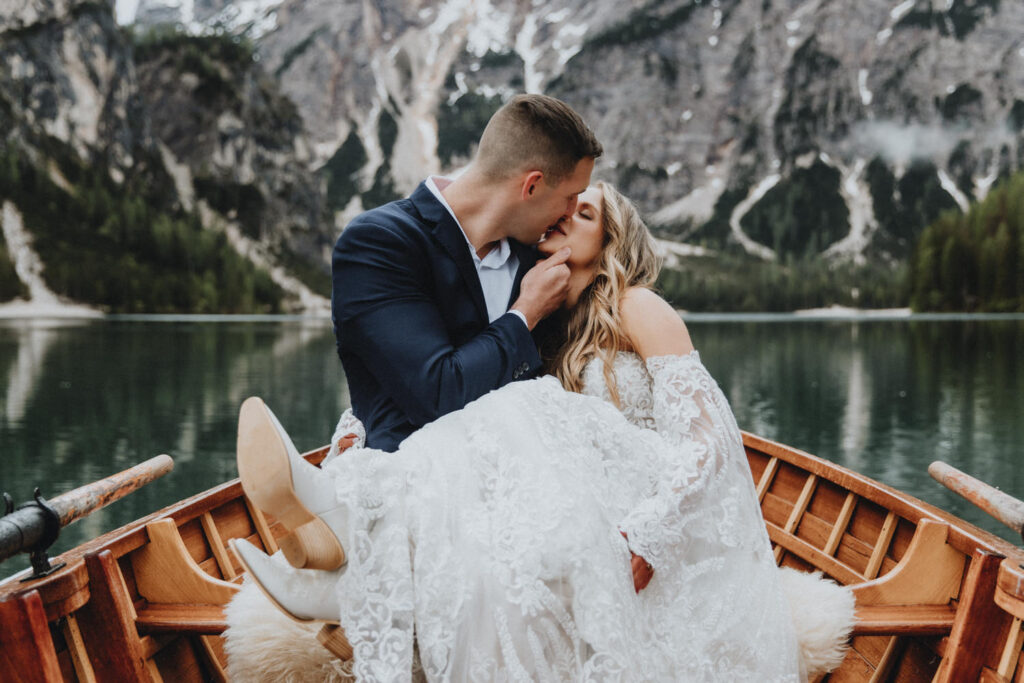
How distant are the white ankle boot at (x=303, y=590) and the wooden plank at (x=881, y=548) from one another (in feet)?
10.6

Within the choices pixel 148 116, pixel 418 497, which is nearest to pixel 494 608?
pixel 418 497

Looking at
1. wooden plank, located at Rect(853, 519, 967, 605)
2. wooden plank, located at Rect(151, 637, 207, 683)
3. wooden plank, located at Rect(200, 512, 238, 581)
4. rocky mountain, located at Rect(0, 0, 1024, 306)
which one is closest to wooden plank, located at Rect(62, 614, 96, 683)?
wooden plank, located at Rect(151, 637, 207, 683)

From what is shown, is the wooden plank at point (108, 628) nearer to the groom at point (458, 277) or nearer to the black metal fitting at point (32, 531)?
the black metal fitting at point (32, 531)

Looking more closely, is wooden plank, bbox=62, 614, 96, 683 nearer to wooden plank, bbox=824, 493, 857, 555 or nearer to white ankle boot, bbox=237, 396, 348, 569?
white ankle boot, bbox=237, 396, 348, 569

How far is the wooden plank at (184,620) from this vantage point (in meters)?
3.38

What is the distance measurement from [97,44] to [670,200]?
130598mm

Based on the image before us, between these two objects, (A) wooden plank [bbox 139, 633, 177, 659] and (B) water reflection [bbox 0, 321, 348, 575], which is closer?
(A) wooden plank [bbox 139, 633, 177, 659]

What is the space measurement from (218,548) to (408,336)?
8.19 ft

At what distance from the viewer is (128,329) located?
68438 mm

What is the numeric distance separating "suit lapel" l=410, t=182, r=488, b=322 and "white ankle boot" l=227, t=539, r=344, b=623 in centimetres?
128

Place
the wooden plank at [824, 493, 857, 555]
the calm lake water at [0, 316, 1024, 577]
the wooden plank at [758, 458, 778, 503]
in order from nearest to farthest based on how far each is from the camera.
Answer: the wooden plank at [824, 493, 857, 555], the wooden plank at [758, 458, 778, 503], the calm lake water at [0, 316, 1024, 577]

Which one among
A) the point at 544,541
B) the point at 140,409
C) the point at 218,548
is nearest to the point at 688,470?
the point at 544,541

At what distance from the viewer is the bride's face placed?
357 centimetres

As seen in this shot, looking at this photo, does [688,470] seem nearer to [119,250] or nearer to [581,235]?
[581,235]
